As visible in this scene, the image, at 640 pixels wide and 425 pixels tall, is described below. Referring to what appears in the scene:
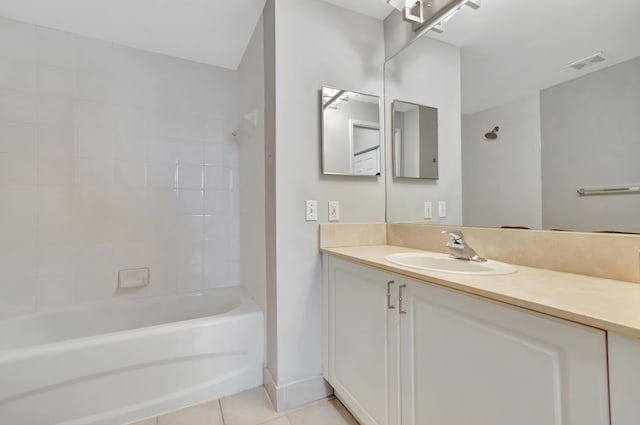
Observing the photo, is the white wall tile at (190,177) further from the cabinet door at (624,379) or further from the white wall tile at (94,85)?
the cabinet door at (624,379)

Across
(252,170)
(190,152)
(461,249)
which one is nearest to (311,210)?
(252,170)

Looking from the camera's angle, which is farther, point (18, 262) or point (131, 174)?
point (131, 174)

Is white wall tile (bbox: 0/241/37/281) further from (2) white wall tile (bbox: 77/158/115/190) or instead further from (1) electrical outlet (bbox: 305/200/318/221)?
(1) electrical outlet (bbox: 305/200/318/221)

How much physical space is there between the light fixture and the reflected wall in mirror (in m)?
0.41

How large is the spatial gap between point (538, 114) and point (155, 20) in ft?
7.44

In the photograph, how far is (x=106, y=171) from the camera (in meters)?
1.94

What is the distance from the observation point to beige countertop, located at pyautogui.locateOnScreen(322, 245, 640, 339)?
52cm

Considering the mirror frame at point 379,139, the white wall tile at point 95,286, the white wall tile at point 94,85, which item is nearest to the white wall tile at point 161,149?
the white wall tile at point 94,85

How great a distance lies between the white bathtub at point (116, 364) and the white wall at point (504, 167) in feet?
4.65

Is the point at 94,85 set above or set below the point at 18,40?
below

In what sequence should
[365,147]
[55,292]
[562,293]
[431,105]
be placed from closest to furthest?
1. [562,293]
2. [431,105]
3. [365,147]
4. [55,292]

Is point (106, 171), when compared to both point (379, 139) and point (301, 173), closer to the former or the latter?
point (301, 173)

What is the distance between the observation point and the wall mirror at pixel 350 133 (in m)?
1.58

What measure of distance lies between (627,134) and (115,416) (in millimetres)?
2419
